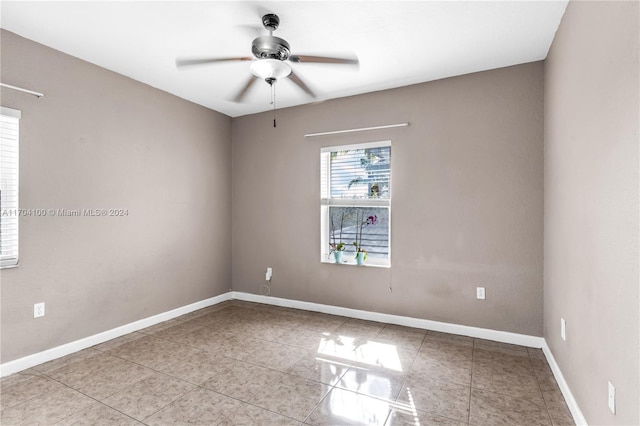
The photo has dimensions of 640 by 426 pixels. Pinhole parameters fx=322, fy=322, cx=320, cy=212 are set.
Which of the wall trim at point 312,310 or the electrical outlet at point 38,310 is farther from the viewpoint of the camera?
the electrical outlet at point 38,310

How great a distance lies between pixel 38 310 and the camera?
8.64ft

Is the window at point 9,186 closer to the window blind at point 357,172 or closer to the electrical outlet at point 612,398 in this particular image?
the window blind at point 357,172

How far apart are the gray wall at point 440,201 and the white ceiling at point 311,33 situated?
0.36m

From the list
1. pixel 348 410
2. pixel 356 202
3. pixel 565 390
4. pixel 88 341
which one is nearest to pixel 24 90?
pixel 88 341

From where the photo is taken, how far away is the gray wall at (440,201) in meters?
2.97

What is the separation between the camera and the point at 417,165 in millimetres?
3438

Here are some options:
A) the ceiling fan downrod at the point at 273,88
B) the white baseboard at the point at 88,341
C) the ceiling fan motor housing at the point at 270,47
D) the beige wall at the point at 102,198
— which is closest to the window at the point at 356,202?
the ceiling fan downrod at the point at 273,88

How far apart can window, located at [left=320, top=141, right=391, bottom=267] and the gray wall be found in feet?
0.38

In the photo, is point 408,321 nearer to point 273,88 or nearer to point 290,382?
point 290,382

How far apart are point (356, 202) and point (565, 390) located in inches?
97.2

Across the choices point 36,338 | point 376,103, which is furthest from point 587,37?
point 36,338

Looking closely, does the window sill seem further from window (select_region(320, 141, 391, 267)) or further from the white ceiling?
the white ceiling

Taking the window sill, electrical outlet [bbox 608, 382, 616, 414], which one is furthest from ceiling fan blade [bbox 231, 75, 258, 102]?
electrical outlet [bbox 608, 382, 616, 414]

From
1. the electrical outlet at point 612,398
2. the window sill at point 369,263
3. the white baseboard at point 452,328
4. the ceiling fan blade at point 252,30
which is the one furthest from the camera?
the window sill at point 369,263
